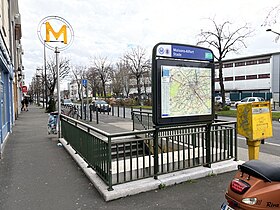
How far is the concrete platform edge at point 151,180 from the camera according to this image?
411 cm

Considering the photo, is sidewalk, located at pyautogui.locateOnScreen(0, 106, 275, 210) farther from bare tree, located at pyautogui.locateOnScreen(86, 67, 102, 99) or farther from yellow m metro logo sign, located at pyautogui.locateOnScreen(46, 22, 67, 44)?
bare tree, located at pyautogui.locateOnScreen(86, 67, 102, 99)

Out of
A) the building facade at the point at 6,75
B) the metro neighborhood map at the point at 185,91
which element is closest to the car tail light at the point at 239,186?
the metro neighborhood map at the point at 185,91

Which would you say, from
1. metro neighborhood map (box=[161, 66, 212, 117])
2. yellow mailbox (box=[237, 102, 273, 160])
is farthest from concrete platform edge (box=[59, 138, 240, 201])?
metro neighborhood map (box=[161, 66, 212, 117])

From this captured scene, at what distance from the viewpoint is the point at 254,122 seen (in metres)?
4.70

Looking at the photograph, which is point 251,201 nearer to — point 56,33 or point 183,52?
point 183,52

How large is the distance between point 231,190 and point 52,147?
687cm

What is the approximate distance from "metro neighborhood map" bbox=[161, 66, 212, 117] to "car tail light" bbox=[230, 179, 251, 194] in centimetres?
206

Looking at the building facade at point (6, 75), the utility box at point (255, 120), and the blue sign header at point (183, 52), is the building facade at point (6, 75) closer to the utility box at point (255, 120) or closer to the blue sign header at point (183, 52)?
the blue sign header at point (183, 52)

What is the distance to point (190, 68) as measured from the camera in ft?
16.0

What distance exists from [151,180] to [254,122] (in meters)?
2.23

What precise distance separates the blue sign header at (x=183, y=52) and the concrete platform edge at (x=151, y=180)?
227cm

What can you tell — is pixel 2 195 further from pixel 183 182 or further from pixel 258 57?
pixel 258 57

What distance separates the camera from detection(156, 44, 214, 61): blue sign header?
175 inches

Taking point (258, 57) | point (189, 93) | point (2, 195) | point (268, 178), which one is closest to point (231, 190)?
point (268, 178)
